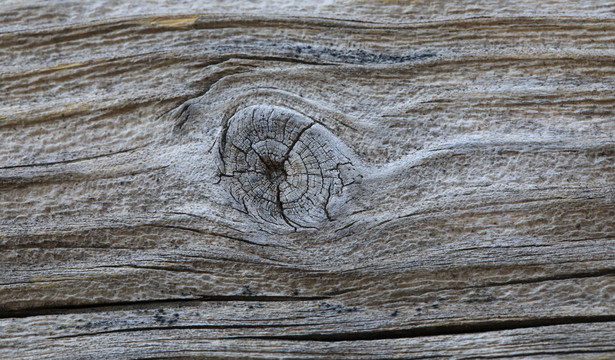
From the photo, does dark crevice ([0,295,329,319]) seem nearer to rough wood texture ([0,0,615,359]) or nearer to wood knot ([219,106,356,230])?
rough wood texture ([0,0,615,359])

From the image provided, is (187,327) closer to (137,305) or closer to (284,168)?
(137,305)

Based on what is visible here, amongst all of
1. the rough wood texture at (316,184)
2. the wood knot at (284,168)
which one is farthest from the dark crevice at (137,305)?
the wood knot at (284,168)

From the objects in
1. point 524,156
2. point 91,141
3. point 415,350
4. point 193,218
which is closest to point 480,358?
point 415,350

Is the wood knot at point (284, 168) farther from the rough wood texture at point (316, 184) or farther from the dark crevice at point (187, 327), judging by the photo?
the dark crevice at point (187, 327)

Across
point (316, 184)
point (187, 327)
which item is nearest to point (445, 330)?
point (316, 184)

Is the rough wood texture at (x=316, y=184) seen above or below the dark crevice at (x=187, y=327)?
above

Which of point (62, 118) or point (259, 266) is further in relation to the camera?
point (62, 118)

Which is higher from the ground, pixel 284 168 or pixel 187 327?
pixel 284 168

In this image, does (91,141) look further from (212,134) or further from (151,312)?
(151,312)
